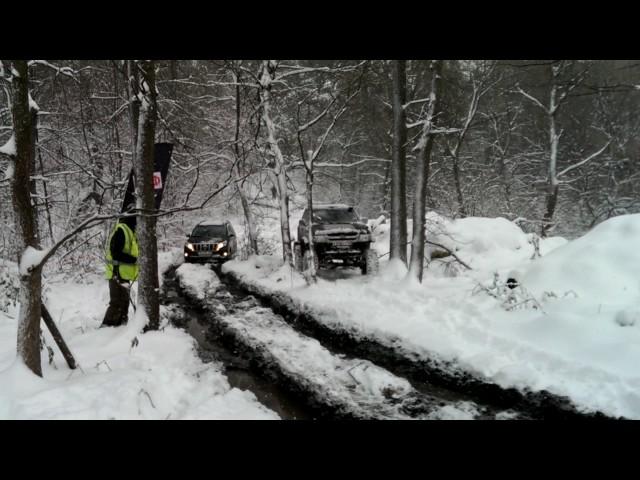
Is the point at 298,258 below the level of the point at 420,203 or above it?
below

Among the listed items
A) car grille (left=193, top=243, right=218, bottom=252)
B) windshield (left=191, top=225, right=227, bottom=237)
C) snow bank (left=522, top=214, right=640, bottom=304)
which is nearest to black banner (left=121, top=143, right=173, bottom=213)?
snow bank (left=522, top=214, right=640, bottom=304)

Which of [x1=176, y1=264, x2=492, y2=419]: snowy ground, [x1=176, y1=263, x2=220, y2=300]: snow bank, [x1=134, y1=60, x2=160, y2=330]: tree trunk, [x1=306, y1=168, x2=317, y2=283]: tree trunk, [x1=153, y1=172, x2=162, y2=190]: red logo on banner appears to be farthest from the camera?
[x1=176, y1=263, x2=220, y2=300]: snow bank

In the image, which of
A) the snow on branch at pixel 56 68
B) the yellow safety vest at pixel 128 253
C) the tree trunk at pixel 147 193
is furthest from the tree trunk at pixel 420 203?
the snow on branch at pixel 56 68

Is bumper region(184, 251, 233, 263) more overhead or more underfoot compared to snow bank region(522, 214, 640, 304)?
more underfoot

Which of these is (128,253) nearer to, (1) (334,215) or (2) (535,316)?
(1) (334,215)

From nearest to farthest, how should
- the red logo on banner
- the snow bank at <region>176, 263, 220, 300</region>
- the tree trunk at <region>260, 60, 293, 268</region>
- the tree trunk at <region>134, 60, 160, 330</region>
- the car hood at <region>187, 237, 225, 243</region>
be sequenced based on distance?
the tree trunk at <region>134, 60, 160, 330</region> < the red logo on banner < the snow bank at <region>176, 263, 220, 300</region> < the tree trunk at <region>260, 60, 293, 268</region> < the car hood at <region>187, 237, 225, 243</region>

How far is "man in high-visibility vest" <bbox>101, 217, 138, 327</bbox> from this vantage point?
24.5 ft

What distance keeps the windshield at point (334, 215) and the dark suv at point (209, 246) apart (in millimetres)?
4965

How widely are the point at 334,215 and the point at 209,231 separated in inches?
255

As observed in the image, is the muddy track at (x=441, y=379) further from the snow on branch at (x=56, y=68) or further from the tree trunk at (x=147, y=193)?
the snow on branch at (x=56, y=68)

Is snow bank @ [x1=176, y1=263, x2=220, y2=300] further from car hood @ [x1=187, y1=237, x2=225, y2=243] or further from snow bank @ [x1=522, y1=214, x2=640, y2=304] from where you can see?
snow bank @ [x1=522, y1=214, x2=640, y2=304]

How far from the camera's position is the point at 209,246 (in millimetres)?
16156

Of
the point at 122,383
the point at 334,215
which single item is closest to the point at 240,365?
the point at 122,383
